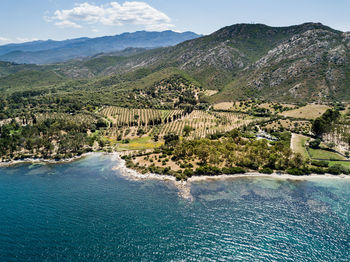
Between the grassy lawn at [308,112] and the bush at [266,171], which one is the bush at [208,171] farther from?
the grassy lawn at [308,112]

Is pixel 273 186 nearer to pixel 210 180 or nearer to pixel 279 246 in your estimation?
pixel 210 180

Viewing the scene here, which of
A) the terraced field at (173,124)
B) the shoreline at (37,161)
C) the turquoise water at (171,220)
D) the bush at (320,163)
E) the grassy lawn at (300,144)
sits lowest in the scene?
the turquoise water at (171,220)

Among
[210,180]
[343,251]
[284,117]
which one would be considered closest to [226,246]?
[343,251]

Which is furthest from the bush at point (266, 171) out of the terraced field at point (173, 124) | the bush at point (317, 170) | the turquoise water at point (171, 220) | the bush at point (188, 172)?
the terraced field at point (173, 124)

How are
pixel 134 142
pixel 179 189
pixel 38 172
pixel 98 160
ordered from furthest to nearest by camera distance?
pixel 134 142, pixel 98 160, pixel 38 172, pixel 179 189

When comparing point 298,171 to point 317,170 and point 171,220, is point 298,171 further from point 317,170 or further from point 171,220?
point 171,220

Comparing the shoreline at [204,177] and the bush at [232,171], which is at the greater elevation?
the bush at [232,171]

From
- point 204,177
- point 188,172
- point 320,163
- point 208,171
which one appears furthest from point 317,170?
point 188,172

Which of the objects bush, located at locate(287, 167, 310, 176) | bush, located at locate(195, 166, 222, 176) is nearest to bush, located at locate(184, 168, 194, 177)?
bush, located at locate(195, 166, 222, 176)
